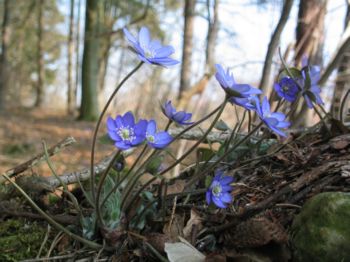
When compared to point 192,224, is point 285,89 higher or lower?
higher

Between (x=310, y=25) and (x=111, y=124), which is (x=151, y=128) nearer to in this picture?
(x=111, y=124)

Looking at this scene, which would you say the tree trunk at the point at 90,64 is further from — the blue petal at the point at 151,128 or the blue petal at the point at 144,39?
the blue petal at the point at 151,128

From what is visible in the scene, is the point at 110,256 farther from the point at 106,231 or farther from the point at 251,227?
the point at 251,227

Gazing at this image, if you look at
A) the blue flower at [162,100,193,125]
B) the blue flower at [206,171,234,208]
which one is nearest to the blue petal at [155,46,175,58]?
the blue flower at [162,100,193,125]

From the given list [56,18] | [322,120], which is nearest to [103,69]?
[56,18]

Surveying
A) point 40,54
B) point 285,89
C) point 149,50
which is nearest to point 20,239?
point 149,50
